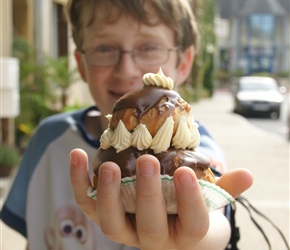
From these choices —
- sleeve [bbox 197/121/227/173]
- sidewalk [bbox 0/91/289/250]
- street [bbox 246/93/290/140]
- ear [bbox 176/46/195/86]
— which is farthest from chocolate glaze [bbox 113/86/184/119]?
street [bbox 246/93/290/140]

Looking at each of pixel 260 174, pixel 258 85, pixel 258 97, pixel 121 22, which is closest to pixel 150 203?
pixel 121 22

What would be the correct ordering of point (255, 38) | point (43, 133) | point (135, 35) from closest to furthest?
point (135, 35) < point (43, 133) < point (255, 38)

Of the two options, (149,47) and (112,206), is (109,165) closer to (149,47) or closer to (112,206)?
(112,206)

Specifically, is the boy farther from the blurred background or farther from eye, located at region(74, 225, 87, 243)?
the blurred background

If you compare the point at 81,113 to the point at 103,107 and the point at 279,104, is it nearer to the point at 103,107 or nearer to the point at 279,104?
the point at 103,107

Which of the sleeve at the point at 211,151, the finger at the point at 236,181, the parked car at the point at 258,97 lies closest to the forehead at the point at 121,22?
the sleeve at the point at 211,151

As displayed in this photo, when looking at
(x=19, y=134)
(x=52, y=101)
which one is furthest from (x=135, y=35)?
(x=52, y=101)

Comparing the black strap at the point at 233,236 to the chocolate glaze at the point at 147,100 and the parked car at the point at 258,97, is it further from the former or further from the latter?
the parked car at the point at 258,97
